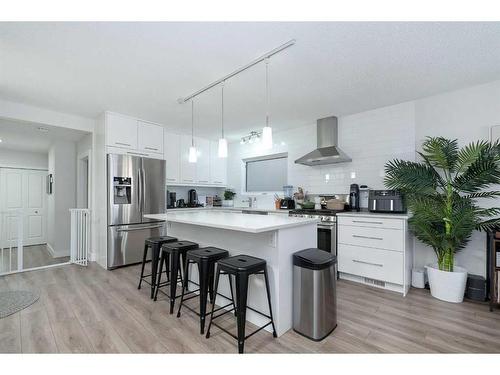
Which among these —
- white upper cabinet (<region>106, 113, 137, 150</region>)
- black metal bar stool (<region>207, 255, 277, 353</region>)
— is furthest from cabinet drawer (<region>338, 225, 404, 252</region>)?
white upper cabinet (<region>106, 113, 137, 150</region>)

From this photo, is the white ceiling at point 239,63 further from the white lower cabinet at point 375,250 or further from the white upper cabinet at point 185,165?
the white lower cabinet at point 375,250

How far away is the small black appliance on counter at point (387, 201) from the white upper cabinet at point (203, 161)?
3439 millimetres

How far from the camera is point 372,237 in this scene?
3.00 meters

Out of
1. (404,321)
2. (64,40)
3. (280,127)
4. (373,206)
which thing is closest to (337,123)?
(280,127)

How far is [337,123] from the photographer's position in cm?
402

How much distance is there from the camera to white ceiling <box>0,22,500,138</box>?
1.89 metres

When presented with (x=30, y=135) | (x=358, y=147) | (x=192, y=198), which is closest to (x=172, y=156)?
(x=192, y=198)

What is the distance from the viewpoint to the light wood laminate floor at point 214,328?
1783 millimetres

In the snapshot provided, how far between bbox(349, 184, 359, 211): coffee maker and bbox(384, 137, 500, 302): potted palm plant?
647mm

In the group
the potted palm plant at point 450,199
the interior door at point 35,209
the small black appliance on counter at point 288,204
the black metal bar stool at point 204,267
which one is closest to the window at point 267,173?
the small black appliance on counter at point 288,204

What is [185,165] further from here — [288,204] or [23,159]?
[23,159]

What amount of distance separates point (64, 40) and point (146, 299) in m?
2.55

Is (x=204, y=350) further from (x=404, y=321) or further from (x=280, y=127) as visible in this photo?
(x=280, y=127)
